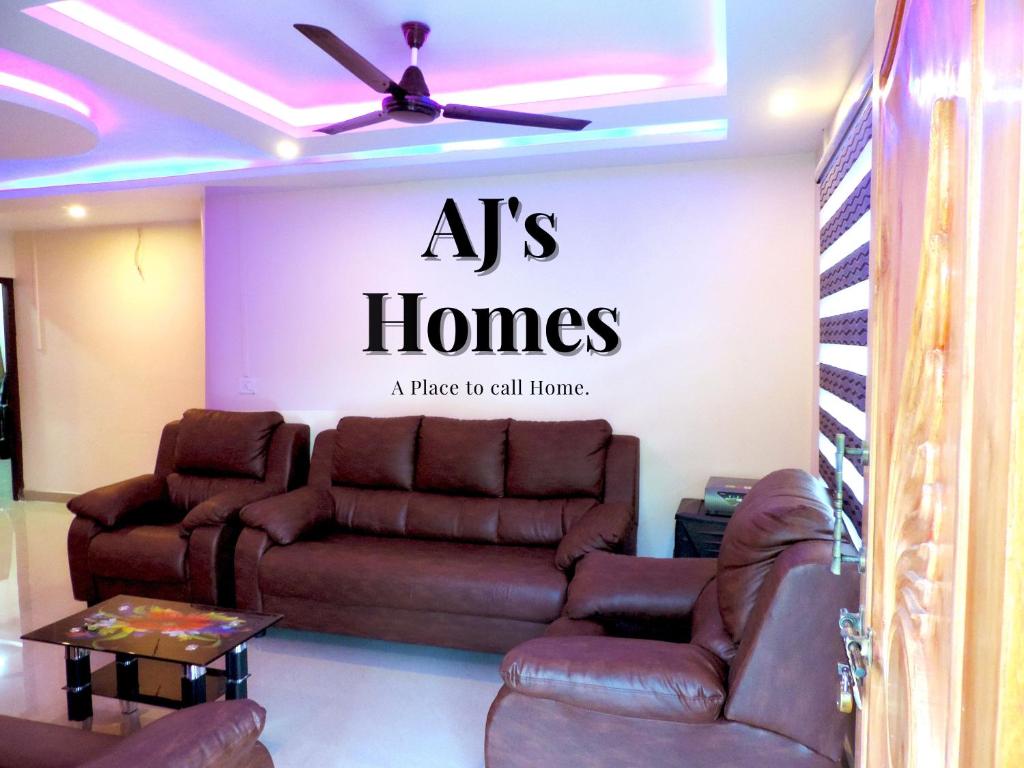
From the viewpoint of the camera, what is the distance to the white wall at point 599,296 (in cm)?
371

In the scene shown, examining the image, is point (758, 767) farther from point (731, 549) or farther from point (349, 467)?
point (349, 467)

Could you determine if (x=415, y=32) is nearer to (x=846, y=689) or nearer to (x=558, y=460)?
(x=558, y=460)

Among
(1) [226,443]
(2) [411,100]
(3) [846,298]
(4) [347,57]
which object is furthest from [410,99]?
(1) [226,443]

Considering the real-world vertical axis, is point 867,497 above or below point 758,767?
above

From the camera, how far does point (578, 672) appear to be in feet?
6.00

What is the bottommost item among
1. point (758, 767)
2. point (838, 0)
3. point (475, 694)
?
point (475, 694)

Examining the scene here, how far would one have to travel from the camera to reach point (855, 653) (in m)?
1.04

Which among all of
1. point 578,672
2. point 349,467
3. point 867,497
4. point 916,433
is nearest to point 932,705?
point 916,433

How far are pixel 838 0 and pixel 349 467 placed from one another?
310 cm

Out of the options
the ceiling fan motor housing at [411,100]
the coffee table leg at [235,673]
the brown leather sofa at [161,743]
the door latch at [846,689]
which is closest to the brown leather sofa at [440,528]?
the coffee table leg at [235,673]

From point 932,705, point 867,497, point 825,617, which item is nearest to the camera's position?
point 932,705

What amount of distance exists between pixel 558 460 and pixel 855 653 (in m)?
2.57

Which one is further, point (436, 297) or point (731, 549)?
point (436, 297)

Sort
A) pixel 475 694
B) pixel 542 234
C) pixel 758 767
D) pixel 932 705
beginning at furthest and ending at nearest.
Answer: pixel 542 234
pixel 475 694
pixel 758 767
pixel 932 705
